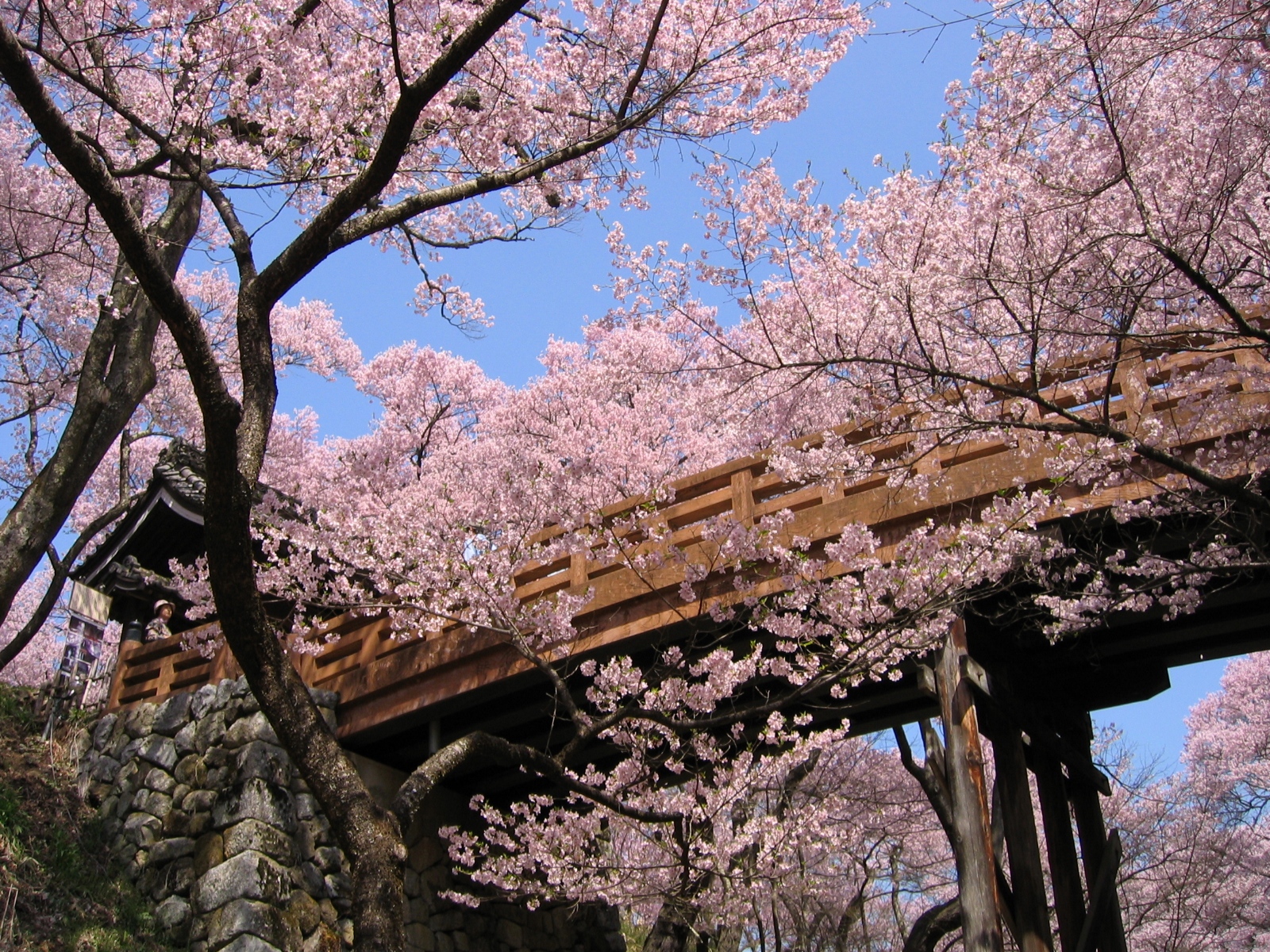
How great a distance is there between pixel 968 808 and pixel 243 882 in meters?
5.60

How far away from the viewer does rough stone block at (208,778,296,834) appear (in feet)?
27.7

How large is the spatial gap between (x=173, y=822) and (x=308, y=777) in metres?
5.17

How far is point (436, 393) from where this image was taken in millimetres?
16078

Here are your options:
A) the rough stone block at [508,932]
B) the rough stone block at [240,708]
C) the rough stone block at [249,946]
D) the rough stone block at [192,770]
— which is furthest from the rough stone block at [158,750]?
the rough stone block at [508,932]

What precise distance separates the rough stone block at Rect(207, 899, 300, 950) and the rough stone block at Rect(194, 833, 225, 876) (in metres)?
0.49

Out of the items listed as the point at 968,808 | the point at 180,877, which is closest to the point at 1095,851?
the point at 968,808

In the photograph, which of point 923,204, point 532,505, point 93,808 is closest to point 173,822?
point 93,808

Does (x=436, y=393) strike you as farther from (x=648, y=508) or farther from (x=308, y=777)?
(x=308, y=777)

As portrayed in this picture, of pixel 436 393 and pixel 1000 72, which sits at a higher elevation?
pixel 436 393

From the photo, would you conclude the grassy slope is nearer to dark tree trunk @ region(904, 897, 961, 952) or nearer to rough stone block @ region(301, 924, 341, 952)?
rough stone block @ region(301, 924, 341, 952)

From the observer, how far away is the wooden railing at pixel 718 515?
6.02 meters

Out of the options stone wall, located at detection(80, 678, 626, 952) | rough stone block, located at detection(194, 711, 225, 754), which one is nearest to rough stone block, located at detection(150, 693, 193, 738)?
stone wall, located at detection(80, 678, 626, 952)

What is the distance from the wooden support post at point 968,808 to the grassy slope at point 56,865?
5990mm

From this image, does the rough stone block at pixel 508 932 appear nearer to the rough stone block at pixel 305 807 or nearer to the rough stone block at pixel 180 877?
the rough stone block at pixel 305 807
